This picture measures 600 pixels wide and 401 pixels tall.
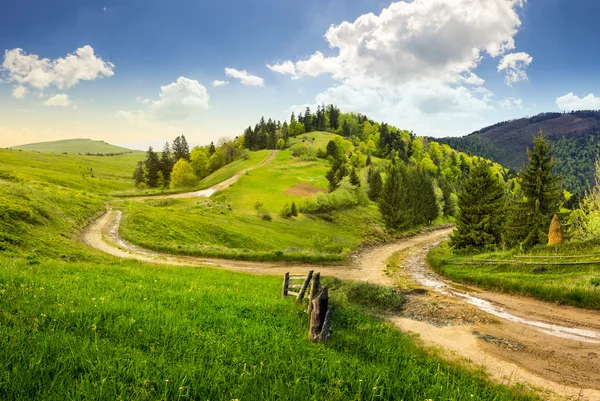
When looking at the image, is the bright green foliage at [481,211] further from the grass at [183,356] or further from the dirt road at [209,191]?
the dirt road at [209,191]

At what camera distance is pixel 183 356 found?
6.37m

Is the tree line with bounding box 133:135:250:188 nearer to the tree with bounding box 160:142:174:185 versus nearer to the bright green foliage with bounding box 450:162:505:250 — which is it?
the tree with bounding box 160:142:174:185

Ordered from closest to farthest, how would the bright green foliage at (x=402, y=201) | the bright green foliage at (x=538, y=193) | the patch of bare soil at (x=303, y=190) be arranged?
the bright green foliage at (x=538, y=193), the bright green foliage at (x=402, y=201), the patch of bare soil at (x=303, y=190)

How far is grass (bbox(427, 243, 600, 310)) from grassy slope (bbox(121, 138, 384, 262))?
15304 mm

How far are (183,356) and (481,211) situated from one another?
46.5m

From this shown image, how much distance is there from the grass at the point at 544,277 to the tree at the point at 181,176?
86.3 m

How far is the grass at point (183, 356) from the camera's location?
5.06 meters

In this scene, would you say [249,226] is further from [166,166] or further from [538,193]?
[166,166]

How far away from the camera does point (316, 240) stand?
1999 inches

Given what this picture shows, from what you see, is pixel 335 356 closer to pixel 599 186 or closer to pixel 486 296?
pixel 486 296

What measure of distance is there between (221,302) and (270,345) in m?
4.00

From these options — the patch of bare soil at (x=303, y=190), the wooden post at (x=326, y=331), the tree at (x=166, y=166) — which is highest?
the tree at (x=166, y=166)

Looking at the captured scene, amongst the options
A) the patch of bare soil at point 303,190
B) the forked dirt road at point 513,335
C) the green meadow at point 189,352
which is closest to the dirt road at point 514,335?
the forked dirt road at point 513,335

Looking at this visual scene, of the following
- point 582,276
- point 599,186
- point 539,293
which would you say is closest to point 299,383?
point 539,293
